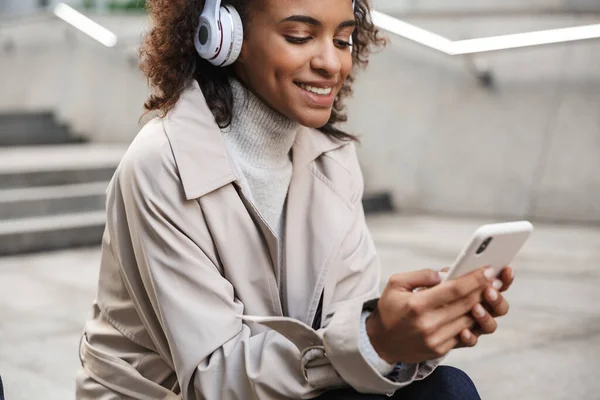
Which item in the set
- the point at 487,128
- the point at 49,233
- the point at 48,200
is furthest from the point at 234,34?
the point at 487,128

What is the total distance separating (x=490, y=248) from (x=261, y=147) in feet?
2.24

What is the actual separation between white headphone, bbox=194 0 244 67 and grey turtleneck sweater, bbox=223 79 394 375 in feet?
0.39

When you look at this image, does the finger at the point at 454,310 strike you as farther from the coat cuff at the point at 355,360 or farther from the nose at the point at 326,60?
the nose at the point at 326,60

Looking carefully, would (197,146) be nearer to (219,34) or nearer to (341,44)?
(219,34)

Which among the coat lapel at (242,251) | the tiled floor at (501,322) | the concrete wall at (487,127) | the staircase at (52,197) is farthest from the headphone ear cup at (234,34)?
the concrete wall at (487,127)

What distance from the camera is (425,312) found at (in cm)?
141

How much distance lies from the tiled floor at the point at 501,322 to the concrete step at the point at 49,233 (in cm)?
14

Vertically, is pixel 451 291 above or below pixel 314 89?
below

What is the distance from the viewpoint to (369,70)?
300 inches

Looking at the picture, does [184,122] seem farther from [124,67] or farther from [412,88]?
[124,67]

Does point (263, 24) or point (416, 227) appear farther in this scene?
point (416, 227)

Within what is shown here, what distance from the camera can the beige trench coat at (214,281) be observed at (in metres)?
1.62

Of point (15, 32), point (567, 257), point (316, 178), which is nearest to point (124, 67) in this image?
point (15, 32)

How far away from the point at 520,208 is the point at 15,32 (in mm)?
6822
